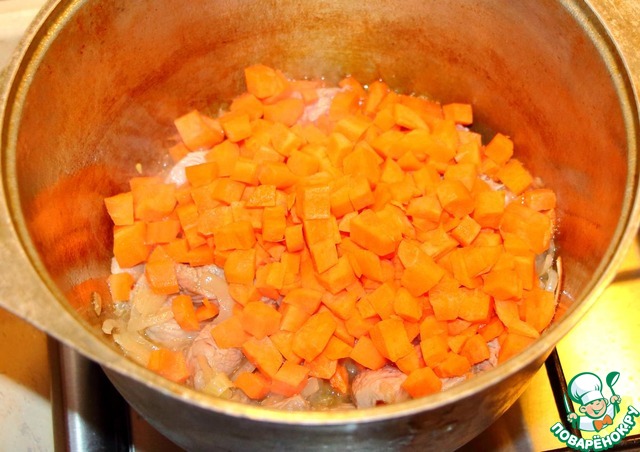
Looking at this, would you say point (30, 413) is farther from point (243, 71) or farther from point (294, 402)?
point (243, 71)

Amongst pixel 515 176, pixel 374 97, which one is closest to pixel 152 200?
pixel 374 97

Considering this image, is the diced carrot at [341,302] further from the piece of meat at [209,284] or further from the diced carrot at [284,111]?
the diced carrot at [284,111]

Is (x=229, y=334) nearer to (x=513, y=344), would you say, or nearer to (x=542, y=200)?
(x=513, y=344)

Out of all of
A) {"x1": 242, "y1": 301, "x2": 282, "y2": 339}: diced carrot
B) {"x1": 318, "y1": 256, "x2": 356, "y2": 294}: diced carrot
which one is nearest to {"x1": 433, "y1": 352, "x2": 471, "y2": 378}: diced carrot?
{"x1": 318, "y1": 256, "x2": 356, "y2": 294}: diced carrot

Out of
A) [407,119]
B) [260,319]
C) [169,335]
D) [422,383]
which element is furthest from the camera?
[407,119]

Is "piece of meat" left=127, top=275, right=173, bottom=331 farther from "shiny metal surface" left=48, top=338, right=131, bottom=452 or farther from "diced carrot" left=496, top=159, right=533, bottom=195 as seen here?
"diced carrot" left=496, top=159, right=533, bottom=195

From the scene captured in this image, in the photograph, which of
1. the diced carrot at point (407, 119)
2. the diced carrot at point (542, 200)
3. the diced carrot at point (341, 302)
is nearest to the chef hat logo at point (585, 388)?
the diced carrot at point (542, 200)
